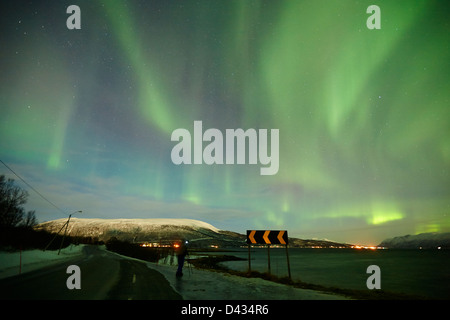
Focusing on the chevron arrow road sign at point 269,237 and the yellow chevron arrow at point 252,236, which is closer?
the chevron arrow road sign at point 269,237

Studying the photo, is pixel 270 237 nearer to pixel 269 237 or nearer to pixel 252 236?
pixel 269 237

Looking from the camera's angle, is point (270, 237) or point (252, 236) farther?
point (252, 236)

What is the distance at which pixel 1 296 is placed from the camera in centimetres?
988

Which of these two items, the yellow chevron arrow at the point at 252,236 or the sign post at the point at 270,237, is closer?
the sign post at the point at 270,237

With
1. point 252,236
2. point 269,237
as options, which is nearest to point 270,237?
point 269,237

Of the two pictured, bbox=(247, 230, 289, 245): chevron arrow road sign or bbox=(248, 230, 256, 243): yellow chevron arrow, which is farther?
bbox=(248, 230, 256, 243): yellow chevron arrow

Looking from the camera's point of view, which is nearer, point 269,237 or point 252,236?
point 269,237

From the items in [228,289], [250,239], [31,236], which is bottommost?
[31,236]

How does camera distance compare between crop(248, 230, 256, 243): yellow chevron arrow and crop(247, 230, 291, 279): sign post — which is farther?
crop(248, 230, 256, 243): yellow chevron arrow
